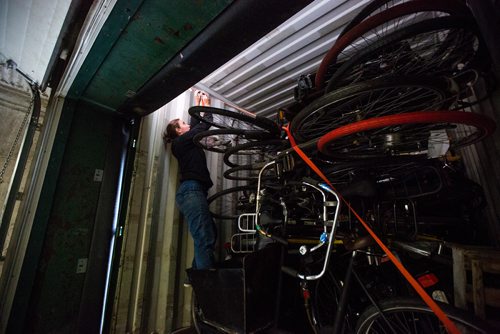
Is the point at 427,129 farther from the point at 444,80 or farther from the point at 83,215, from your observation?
the point at 83,215

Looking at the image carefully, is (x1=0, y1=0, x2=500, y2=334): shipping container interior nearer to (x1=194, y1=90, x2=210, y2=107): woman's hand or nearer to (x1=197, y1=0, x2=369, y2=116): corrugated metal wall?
(x1=197, y1=0, x2=369, y2=116): corrugated metal wall

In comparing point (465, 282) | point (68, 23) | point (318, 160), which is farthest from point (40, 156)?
point (465, 282)

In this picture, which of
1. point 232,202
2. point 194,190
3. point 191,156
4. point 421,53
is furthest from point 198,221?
point 421,53

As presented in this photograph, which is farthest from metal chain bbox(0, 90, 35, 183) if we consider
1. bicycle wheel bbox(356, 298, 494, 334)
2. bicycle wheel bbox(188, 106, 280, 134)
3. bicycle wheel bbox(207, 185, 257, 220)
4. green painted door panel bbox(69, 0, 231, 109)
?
bicycle wheel bbox(356, 298, 494, 334)

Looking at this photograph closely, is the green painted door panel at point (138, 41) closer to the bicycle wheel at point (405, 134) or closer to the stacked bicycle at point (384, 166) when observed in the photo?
the stacked bicycle at point (384, 166)

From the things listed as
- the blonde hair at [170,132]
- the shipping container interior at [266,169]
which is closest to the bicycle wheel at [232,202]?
the shipping container interior at [266,169]

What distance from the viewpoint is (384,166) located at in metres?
1.36

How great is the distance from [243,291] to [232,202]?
1.91 metres

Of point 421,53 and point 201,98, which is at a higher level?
point 201,98

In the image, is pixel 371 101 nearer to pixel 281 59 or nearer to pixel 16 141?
pixel 281 59

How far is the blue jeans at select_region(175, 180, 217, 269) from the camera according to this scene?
207cm

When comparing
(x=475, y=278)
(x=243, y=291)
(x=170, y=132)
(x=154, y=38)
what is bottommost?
(x=243, y=291)

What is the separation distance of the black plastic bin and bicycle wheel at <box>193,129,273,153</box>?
3.27ft

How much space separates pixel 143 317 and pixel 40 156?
1798 millimetres
